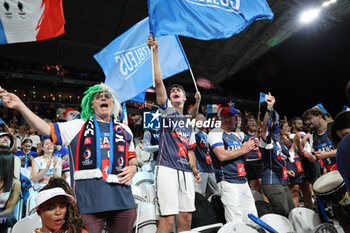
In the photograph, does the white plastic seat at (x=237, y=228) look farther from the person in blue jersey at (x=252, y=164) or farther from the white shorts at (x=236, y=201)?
the person in blue jersey at (x=252, y=164)

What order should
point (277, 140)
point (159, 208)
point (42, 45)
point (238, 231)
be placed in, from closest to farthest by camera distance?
point (238, 231)
point (159, 208)
point (277, 140)
point (42, 45)

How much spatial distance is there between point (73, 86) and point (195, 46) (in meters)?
8.93

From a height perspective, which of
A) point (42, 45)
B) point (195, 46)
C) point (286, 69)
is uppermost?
point (42, 45)

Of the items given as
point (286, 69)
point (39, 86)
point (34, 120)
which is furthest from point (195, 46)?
point (34, 120)

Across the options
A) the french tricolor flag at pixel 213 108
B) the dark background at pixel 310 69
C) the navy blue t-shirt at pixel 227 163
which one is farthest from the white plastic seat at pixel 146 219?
the dark background at pixel 310 69

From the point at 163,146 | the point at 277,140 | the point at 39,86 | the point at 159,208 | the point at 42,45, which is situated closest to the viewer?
the point at 159,208

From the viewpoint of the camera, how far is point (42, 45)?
1566cm

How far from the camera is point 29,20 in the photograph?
7.65 ft

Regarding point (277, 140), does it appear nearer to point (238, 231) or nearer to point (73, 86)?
point (238, 231)

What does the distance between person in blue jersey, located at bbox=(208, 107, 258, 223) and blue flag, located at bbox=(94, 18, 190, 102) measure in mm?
1061

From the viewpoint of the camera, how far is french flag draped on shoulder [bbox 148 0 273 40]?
2527 mm

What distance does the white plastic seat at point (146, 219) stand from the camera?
2506 millimetres

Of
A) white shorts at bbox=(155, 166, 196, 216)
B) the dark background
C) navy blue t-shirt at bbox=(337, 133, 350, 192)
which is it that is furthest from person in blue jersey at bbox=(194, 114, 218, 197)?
the dark background

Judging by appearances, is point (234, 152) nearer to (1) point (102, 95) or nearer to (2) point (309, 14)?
(1) point (102, 95)
